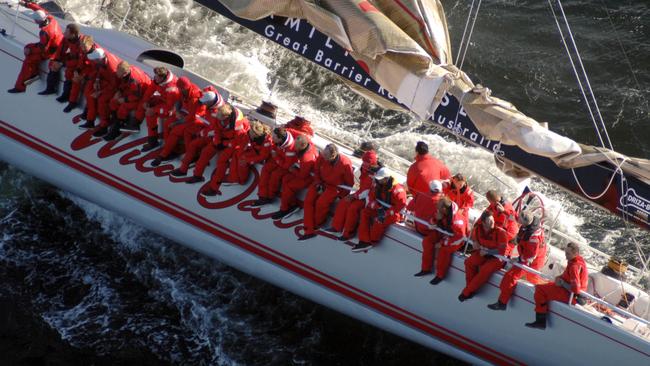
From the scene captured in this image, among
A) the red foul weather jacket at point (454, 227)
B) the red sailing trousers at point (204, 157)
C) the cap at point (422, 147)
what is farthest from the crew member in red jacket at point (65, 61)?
the red foul weather jacket at point (454, 227)

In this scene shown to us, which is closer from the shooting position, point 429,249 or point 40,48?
point 429,249

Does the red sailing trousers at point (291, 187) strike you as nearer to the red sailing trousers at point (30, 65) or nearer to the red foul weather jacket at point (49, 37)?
the red foul weather jacket at point (49, 37)

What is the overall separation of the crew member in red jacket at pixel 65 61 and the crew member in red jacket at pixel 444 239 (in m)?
4.24

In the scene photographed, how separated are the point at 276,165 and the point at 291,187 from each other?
0.89 feet

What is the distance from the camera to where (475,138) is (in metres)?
6.84

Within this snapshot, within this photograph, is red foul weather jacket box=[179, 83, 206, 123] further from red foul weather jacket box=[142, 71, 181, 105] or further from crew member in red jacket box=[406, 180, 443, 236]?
crew member in red jacket box=[406, 180, 443, 236]

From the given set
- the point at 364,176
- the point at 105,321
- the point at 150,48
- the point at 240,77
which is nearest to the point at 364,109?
the point at 240,77

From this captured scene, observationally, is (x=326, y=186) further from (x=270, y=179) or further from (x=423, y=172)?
(x=423, y=172)

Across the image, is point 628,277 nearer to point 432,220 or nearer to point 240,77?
point 432,220

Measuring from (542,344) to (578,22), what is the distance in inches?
299

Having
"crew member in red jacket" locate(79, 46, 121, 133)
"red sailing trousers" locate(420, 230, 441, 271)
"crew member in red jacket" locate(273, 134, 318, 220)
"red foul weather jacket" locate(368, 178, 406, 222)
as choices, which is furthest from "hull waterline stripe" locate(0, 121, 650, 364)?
"red foul weather jacket" locate(368, 178, 406, 222)

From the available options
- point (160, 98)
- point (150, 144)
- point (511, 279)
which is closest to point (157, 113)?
point (160, 98)

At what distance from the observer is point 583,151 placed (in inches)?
258

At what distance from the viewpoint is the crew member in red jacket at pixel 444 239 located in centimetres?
698
